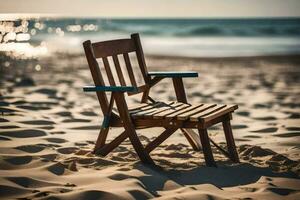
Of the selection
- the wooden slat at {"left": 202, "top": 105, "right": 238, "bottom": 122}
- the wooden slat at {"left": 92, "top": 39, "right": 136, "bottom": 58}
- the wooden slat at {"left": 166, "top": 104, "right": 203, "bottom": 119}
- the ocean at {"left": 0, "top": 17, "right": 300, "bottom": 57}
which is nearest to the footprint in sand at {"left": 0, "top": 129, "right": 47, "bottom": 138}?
the wooden slat at {"left": 92, "top": 39, "right": 136, "bottom": 58}

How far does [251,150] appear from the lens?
4867 millimetres

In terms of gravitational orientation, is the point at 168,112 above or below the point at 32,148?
above

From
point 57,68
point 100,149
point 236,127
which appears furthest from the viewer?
point 57,68

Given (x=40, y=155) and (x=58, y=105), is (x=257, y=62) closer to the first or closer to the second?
(x=58, y=105)

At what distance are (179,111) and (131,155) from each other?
2.62 feet

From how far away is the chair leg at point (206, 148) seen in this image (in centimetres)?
408

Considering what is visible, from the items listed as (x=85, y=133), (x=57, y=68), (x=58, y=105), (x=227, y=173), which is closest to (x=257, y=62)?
(x=57, y=68)

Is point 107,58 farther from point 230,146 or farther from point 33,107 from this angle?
point 33,107

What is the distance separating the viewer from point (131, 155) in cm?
471

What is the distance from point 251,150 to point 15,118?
119 inches

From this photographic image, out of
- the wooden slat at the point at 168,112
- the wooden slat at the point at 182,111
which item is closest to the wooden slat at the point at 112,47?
the wooden slat at the point at 168,112

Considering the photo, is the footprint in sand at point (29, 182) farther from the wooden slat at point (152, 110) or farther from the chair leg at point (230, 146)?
the chair leg at point (230, 146)

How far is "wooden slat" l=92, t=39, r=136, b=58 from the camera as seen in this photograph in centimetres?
457

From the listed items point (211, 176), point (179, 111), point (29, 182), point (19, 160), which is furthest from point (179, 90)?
point (29, 182)
